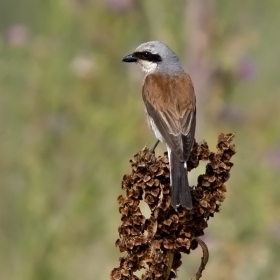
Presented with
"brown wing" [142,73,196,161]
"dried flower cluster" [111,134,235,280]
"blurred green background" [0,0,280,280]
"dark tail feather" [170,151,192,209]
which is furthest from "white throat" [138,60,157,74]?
"dried flower cluster" [111,134,235,280]

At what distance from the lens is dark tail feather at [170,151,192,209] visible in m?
3.51

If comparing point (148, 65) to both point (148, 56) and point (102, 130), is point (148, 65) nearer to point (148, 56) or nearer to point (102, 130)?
point (148, 56)

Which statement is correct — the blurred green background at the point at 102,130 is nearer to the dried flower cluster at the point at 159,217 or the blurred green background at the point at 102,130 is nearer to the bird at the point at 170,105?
the bird at the point at 170,105

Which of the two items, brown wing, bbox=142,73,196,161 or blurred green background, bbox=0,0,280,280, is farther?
blurred green background, bbox=0,0,280,280

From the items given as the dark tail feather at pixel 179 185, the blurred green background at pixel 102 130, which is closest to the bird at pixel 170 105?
the dark tail feather at pixel 179 185

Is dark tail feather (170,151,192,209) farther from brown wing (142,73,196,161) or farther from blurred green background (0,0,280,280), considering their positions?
blurred green background (0,0,280,280)

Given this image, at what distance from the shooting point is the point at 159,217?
3.61 metres

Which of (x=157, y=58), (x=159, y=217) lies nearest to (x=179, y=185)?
(x=159, y=217)

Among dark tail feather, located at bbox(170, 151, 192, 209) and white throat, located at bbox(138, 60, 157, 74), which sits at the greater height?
white throat, located at bbox(138, 60, 157, 74)

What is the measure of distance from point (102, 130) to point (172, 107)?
1943 millimetres

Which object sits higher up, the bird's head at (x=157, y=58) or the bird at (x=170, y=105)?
the bird's head at (x=157, y=58)

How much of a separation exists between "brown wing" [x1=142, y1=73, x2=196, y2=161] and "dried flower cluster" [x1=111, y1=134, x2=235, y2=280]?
450 mm

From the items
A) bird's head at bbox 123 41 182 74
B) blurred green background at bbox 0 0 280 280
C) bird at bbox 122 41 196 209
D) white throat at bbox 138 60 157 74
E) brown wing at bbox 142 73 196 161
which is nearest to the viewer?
bird at bbox 122 41 196 209

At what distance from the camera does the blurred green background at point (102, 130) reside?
Answer: 601 centimetres
